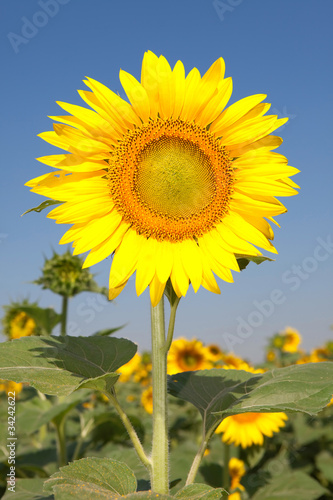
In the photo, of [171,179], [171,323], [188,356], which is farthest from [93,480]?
[188,356]

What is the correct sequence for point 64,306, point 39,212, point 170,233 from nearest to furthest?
point 39,212, point 170,233, point 64,306

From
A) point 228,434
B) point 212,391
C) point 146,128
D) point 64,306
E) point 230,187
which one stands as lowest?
point 228,434

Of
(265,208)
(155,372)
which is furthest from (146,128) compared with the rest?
(155,372)

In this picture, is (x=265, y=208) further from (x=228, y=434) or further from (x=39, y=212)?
(x=228, y=434)

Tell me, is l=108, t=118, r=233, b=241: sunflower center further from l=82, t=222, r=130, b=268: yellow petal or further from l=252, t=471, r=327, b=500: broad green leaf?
l=252, t=471, r=327, b=500: broad green leaf

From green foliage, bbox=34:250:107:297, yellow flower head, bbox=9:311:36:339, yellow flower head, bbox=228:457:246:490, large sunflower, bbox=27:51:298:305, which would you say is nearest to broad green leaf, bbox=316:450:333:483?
yellow flower head, bbox=228:457:246:490

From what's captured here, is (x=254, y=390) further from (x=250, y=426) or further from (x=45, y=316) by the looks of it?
(x=250, y=426)

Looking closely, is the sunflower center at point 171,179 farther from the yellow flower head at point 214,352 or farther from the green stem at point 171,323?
the yellow flower head at point 214,352
